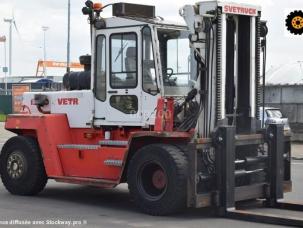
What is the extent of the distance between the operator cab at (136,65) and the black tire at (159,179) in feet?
2.36

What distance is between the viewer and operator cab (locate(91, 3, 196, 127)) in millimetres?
10266

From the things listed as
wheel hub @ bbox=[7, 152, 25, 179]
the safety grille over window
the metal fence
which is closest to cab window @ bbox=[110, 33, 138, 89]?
the safety grille over window

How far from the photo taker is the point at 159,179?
32.2ft

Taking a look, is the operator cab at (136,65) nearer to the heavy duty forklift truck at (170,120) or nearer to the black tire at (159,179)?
the heavy duty forklift truck at (170,120)

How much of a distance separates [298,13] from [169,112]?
23.2 ft

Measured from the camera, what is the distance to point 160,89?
1015cm

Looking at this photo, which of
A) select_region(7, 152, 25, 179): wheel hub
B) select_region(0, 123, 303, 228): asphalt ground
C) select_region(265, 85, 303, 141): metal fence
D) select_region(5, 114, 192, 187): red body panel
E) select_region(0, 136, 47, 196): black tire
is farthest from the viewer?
select_region(265, 85, 303, 141): metal fence

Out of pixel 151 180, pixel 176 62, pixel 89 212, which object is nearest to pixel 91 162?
pixel 89 212

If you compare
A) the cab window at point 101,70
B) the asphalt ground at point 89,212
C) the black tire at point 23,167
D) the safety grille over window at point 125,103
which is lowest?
the asphalt ground at point 89,212

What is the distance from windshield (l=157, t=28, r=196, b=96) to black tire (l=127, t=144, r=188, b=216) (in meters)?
1.11

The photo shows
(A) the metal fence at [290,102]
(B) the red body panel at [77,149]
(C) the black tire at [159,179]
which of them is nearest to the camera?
(C) the black tire at [159,179]

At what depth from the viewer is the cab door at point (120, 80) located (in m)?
10.4

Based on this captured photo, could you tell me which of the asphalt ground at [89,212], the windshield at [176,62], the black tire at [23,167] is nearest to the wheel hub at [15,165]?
the black tire at [23,167]

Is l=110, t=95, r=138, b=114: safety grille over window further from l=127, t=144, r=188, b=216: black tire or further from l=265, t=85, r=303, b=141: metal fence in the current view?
l=265, t=85, r=303, b=141: metal fence
